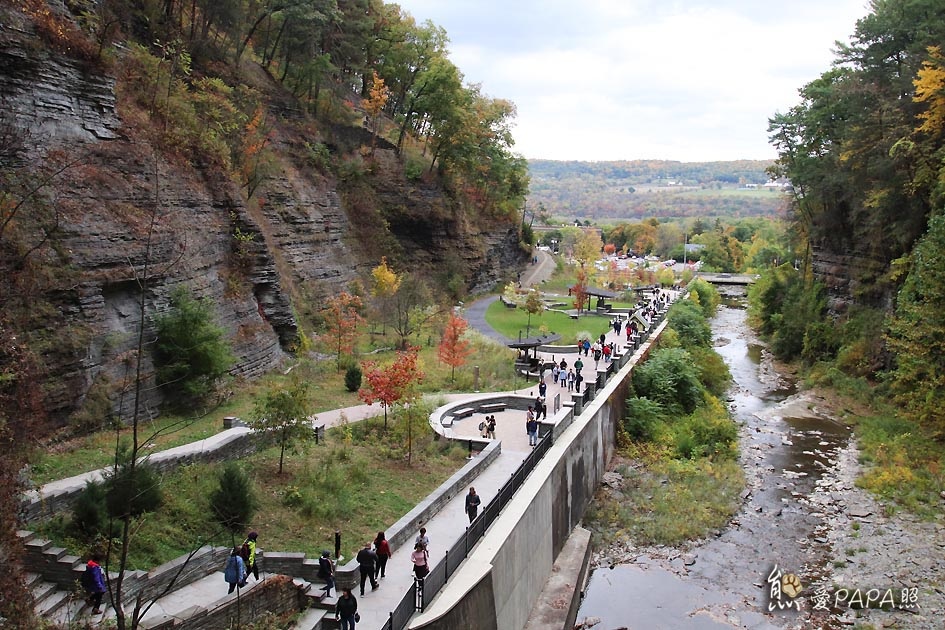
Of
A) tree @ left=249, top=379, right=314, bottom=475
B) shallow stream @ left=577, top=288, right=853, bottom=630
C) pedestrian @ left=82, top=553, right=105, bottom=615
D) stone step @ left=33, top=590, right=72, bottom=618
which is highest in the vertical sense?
tree @ left=249, top=379, right=314, bottom=475

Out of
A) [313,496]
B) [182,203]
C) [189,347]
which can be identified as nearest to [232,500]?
[313,496]

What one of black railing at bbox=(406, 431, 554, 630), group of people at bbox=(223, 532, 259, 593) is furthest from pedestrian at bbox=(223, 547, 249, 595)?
black railing at bbox=(406, 431, 554, 630)

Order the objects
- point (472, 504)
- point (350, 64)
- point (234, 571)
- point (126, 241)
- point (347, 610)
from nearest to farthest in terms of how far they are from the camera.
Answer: point (347, 610) → point (234, 571) → point (472, 504) → point (126, 241) → point (350, 64)

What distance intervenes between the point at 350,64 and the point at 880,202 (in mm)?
38799

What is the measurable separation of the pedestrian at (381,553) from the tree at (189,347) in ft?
31.1

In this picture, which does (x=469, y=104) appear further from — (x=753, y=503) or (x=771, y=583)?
(x=771, y=583)

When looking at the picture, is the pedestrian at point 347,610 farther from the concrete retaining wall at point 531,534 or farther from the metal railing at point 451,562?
the concrete retaining wall at point 531,534

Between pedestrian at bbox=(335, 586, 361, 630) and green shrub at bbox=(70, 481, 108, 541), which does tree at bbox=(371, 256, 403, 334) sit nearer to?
green shrub at bbox=(70, 481, 108, 541)

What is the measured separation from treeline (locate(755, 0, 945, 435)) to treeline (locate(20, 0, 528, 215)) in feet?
Answer: 80.3

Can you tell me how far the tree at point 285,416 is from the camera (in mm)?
16641

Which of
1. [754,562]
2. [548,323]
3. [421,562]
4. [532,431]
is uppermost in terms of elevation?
[421,562]

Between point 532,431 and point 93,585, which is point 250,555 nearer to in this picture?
point 93,585

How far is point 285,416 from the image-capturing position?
54.7ft

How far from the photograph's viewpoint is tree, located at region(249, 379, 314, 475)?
54.6ft
